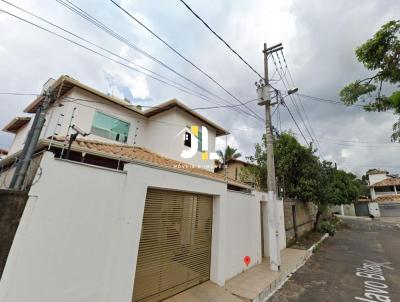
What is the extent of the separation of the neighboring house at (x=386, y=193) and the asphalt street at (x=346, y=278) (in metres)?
27.5

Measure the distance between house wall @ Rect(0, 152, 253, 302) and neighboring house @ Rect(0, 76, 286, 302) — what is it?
14mm

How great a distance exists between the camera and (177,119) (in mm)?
11508

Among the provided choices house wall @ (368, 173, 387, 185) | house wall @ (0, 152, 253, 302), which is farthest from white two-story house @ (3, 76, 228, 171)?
house wall @ (368, 173, 387, 185)

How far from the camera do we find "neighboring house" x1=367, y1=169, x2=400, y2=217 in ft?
101

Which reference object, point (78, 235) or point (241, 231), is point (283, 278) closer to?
point (241, 231)

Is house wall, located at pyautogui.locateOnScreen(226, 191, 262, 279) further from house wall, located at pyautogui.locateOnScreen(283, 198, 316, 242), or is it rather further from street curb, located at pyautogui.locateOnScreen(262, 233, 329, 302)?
house wall, located at pyautogui.locateOnScreen(283, 198, 316, 242)

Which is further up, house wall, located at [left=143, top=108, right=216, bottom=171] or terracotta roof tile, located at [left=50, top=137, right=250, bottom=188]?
house wall, located at [left=143, top=108, right=216, bottom=171]

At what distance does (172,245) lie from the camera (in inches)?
201

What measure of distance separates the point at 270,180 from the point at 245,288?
4024 millimetres

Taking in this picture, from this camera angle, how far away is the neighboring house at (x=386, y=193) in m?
30.8

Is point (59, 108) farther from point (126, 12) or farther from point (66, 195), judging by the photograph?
point (66, 195)

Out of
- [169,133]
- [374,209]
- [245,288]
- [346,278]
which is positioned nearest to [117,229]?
[245,288]

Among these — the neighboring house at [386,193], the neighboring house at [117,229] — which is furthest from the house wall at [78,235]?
the neighboring house at [386,193]

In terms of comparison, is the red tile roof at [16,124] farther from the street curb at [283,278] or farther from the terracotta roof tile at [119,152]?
the street curb at [283,278]
